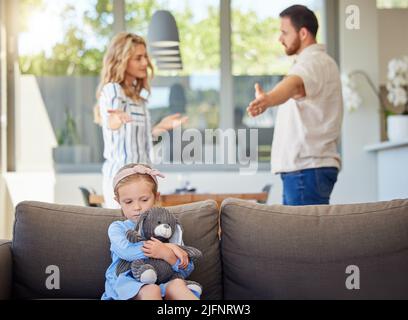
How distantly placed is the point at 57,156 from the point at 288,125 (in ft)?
10.6

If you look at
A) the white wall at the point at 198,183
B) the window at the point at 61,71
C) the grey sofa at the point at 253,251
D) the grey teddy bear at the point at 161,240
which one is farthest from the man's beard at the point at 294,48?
the window at the point at 61,71

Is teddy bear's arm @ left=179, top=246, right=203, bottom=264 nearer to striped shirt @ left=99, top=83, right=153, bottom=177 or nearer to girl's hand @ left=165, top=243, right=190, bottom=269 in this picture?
girl's hand @ left=165, top=243, right=190, bottom=269

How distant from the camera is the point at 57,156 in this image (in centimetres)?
558

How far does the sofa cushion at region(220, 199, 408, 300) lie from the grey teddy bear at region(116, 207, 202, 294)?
0.66ft

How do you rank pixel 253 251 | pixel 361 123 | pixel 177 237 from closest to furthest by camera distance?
pixel 177 237 → pixel 253 251 → pixel 361 123

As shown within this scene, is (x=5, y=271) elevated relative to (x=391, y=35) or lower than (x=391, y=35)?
lower

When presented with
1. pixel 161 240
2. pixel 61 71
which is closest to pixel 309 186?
pixel 161 240

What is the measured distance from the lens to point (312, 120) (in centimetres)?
277

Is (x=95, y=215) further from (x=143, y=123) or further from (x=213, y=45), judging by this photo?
(x=213, y=45)

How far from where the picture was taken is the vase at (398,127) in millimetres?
4875

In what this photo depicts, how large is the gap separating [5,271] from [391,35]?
4.38 m

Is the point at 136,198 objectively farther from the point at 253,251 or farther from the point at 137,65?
the point at 137,65

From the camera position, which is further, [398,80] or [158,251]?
[398,80]
